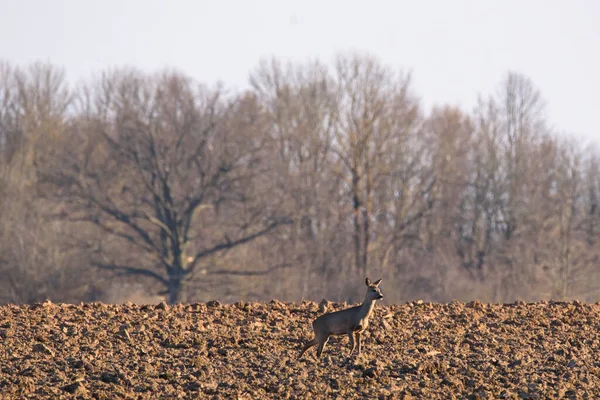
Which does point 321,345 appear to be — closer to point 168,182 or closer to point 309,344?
point 309,344

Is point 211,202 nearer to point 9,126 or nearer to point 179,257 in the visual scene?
point 179,257

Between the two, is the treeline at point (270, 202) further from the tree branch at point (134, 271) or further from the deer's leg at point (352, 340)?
the deer's leg at point (352, 340)

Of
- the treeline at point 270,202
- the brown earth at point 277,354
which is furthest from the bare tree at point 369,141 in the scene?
the brown earth at point 277,354

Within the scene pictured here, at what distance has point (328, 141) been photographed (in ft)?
193

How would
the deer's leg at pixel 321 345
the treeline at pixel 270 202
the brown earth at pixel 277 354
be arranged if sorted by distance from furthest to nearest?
1. the treeline at pixel 270 202
2. the deer's leg at pixel 321 345
3. the brown earth at pixel 277 354

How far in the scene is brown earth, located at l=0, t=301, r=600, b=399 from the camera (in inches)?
431

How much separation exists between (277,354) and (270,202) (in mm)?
41582

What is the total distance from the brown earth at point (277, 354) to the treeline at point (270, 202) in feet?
112

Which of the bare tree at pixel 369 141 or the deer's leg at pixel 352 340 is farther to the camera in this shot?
the bare tree at pixel 369 141

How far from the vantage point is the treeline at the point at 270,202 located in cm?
5166

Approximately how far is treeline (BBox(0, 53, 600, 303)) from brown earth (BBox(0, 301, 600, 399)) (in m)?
34.2

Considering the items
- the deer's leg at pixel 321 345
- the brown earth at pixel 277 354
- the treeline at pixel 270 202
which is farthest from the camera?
the treeline at pixel 270 202

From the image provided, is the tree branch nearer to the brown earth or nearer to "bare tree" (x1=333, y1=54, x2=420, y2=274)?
"bare tree" (x1=333, y1=54, x2=420, y2=274)

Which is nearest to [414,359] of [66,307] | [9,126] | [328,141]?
[66,307]
